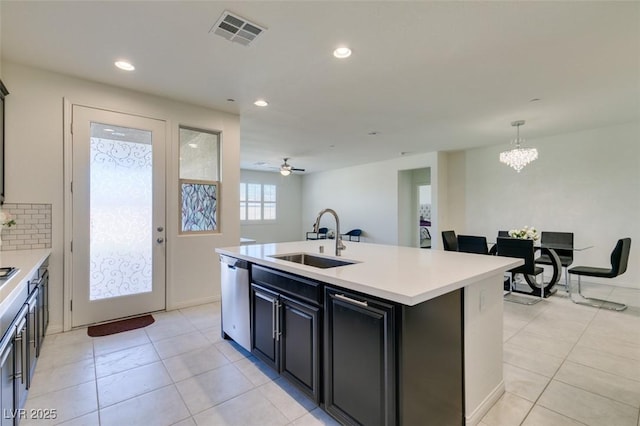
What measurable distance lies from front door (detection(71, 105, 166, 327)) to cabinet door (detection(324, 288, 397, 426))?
110 inches

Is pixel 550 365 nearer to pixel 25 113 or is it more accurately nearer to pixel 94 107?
pixel 94 107

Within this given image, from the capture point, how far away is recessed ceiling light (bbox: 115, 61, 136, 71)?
9.19ft

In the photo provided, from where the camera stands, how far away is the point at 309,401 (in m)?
1.97

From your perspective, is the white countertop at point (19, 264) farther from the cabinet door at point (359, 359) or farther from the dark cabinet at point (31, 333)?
the cabinet door at point (359, 359)

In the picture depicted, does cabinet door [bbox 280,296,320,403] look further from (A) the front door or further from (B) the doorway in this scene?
(B) the doorway

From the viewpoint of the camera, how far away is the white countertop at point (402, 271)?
1386 mm

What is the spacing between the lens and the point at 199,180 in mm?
3977

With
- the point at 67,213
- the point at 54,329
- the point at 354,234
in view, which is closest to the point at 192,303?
the point at 54,329

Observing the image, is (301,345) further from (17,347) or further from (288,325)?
(17,347)

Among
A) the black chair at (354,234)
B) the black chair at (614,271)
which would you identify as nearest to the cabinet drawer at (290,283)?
the black chair at (614,271)

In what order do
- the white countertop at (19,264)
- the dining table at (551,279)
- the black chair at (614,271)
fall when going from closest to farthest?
the white countertop at (19,264), the black chair at (614,271), the dining table at (551,279)

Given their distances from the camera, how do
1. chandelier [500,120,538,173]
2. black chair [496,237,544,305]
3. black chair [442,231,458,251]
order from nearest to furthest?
black chair [496,237,544,305]
chandelier [500,120,538,173]
black chair [442,231,458,251]

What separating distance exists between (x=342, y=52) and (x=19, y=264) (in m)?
3.02

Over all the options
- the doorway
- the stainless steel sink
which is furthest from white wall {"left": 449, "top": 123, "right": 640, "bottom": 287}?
the stainless steel sink
